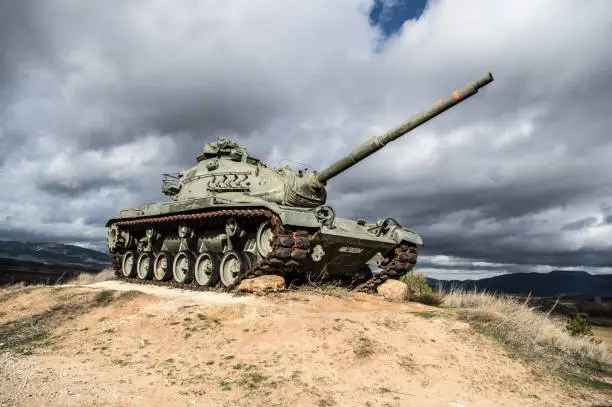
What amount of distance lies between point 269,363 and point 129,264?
39.3 ft

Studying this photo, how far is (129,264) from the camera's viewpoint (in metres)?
16.6

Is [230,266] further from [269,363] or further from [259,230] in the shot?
[269,363]

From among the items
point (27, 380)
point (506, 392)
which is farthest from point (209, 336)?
point (506, 392)

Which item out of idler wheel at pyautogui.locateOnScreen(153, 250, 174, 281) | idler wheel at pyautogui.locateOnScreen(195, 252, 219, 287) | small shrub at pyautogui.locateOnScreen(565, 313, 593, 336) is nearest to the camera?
small shrub at pyautogui.locateOnScreen(565, 313, 593, 336)

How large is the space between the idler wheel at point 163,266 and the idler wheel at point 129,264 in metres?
1.71

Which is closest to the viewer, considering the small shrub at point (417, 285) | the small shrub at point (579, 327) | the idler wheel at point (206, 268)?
the small shrub at point (579, 327)

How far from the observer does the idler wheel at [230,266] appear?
37.7ft

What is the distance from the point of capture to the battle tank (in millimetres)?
10320

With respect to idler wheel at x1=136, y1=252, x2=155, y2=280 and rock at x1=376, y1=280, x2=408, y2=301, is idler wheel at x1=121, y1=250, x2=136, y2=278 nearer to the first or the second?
idler wheel at x1=136, y1=252, x2=155, y2=280

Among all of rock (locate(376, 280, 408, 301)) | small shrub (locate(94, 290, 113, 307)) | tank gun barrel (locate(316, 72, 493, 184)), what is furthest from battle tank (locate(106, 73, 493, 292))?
small shrub (locate(94, 290, 113, 307))

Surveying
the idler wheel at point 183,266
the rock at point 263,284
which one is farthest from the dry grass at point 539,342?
the idler wheel at point 183,266

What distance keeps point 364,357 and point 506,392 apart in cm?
177

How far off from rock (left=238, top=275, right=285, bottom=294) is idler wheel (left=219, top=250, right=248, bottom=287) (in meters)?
0.84

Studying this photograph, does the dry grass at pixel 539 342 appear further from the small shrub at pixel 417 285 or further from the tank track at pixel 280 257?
the small shrub at pixel 417 285
